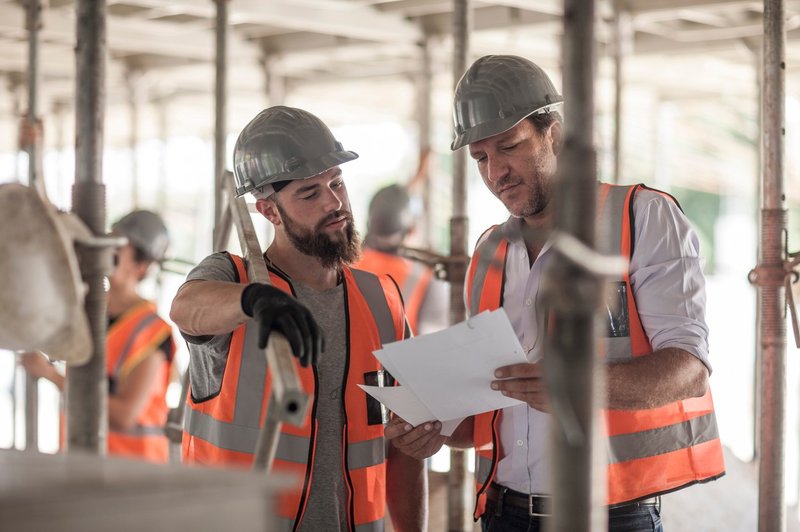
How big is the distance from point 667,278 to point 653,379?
0.31 meters

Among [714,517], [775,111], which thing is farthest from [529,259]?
[714,517]

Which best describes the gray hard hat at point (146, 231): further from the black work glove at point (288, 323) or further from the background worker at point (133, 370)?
the black work glove at point (288, 323)

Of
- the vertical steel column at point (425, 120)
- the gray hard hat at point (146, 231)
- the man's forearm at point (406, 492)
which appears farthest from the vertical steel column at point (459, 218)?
the gray hard hat at point (146, 231)

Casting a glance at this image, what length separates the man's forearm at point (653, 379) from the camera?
101 inches

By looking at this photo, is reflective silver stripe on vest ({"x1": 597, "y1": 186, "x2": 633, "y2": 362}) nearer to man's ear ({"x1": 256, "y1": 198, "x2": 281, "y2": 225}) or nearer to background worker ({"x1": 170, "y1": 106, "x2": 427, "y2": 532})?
background worker ({"x1": 170, "y1": 106, "x2": 427, "y2": 532})

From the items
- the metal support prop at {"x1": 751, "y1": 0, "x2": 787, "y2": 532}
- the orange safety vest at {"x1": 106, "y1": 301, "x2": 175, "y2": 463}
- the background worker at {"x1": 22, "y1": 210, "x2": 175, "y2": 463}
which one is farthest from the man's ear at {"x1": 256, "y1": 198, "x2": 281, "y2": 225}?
the orange safety vest at {"x1": 106, "y1": 301, "x2": 175, "y2": 463}

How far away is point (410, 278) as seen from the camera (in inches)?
292

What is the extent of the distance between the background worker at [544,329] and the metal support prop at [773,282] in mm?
646

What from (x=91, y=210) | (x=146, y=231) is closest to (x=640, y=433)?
(x=91, y=210)

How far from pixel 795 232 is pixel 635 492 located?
16781 mm

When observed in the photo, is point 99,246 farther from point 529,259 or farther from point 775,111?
point 775,111

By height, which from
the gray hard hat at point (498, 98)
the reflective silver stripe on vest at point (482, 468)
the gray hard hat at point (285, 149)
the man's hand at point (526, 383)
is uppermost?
the gray hard hat at point (498, 98)

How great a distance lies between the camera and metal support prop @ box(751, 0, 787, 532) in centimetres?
331

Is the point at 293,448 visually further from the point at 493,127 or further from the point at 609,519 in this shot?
the point at 493,127
